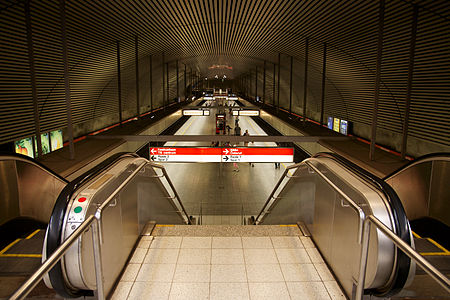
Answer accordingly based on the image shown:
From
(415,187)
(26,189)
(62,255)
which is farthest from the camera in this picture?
(415,187)

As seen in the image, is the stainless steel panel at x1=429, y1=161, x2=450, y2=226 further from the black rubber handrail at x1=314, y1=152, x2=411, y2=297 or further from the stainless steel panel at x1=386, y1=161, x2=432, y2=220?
the black rubber handrail at x1=314, y1=152, x2=411, y2=297

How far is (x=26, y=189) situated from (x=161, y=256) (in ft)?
9.28

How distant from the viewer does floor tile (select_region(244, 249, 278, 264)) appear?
11.1ft

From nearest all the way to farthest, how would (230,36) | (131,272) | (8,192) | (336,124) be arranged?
(131,272) < (8,192) < (336,124) < (230,36)

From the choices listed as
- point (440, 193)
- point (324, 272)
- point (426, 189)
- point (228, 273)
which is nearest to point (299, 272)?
point (324, 272)

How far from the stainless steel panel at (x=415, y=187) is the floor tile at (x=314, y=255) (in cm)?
240

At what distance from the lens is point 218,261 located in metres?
3.39

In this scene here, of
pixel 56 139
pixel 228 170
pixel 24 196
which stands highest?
pixel 56 139

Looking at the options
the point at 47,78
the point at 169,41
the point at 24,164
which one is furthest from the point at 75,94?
the point at 24,164

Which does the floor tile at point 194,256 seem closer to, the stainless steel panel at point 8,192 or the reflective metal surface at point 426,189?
the stainless steel panel at point 8,192

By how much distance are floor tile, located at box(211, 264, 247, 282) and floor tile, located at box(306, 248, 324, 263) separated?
0.75 meters

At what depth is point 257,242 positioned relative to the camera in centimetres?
388

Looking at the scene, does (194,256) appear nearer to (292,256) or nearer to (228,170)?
(292,256)

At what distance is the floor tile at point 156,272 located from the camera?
3016 mm
